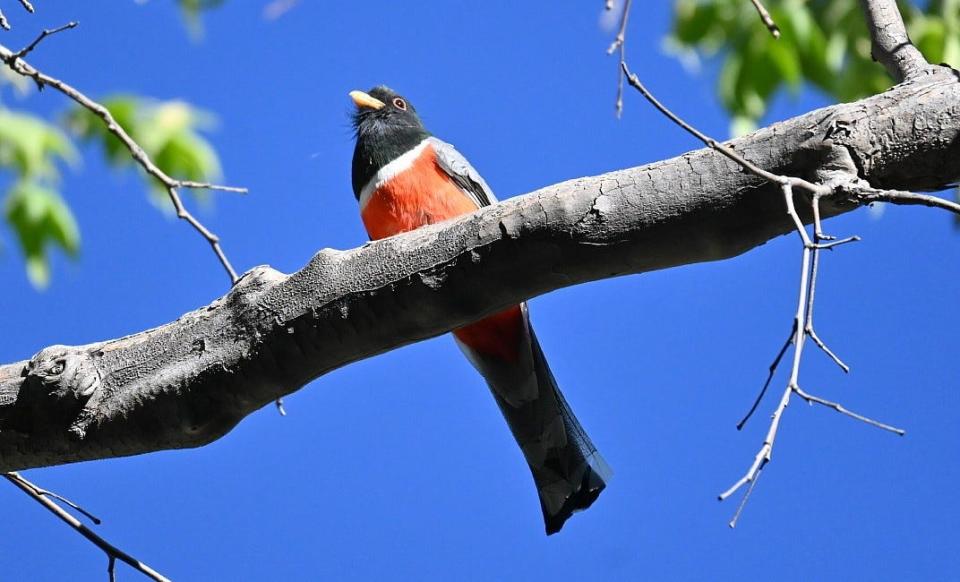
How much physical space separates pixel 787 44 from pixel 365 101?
1880 millimetres

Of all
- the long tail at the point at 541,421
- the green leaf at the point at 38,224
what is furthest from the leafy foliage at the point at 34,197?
the long tail at the point at 541,421

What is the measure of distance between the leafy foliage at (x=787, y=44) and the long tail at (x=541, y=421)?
64.9 inches

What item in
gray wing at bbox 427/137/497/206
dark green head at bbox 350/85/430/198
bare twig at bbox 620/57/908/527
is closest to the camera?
bare twig at bbox 620/57/908/527

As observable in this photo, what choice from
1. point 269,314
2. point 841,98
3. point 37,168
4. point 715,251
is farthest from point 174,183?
point 841,98

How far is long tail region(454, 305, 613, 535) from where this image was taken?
127 inches

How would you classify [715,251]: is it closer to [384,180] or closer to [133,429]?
[133,429]

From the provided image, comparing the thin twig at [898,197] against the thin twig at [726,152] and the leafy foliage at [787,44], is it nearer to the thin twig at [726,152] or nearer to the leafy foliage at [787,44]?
the thin twig at [726,152]

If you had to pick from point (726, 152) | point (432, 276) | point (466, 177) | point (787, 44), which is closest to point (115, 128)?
point (432, 276)

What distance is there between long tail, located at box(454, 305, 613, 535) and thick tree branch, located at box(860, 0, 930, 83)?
1.48 meters

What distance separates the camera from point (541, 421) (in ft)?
10.9

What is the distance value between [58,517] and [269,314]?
2.39 feet

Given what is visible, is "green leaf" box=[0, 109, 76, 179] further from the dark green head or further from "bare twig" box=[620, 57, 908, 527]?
"bare twig" box=[620, 57, 908, 527]

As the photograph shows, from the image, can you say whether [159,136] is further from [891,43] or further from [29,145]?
[891,43]

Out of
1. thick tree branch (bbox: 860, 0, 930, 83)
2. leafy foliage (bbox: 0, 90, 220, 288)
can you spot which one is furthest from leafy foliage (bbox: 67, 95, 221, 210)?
thick tree branch (bbox: 860, 0, 930, 83)
